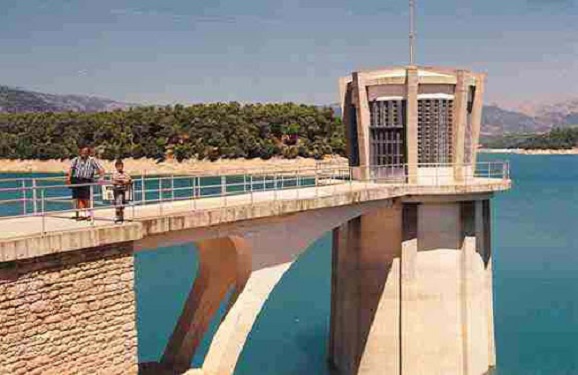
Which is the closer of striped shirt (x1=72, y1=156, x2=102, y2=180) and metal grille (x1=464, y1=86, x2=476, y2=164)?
striped shirt (x1=72, y1=156, x2=102, y2=180)

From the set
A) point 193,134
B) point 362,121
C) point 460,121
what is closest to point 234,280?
point 362,121

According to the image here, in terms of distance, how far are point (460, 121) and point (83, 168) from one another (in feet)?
53.4

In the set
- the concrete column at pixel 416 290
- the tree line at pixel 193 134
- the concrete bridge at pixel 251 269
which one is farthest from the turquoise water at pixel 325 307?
the tree line at pixel 193 134

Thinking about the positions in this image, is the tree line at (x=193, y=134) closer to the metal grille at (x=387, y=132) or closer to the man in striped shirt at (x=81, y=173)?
the metal grille at (x=387, y=132)

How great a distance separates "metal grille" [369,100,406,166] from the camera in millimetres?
27188

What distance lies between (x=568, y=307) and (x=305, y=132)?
7269 centimetres

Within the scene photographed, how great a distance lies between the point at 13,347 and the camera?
461 inches

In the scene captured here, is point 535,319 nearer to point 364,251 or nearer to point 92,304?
point 364,251

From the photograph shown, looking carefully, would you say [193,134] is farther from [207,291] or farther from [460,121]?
[207,291]

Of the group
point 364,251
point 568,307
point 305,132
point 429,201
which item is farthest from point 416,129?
point 305,132

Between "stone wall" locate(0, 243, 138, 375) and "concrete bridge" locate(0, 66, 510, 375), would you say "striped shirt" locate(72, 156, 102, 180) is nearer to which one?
"stone wall" locate(0, 243, 138, 375)

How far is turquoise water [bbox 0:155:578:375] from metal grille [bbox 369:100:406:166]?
9.29 m

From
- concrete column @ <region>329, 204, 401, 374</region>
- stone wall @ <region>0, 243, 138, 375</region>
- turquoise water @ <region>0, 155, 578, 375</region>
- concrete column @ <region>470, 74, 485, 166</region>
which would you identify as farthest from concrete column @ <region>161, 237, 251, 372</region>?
concrete column @ <region>470, 74, 485, 166</region>

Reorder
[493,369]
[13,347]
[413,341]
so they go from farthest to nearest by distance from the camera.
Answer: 1. [493,369]
2. [413,341]
3. [13,347]
